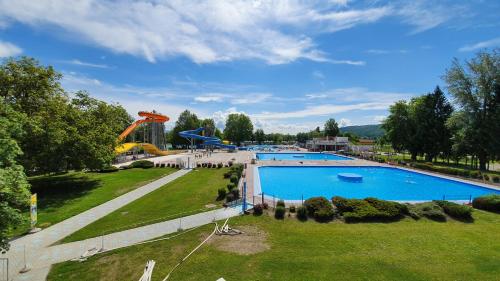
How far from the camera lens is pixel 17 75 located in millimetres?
18844

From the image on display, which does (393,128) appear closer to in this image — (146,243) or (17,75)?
(146,243)

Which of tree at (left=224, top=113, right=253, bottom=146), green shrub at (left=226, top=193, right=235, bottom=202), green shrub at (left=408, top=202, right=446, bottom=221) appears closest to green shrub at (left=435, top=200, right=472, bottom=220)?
green shrub at (left=408, top=202, right=446, bottom=221)

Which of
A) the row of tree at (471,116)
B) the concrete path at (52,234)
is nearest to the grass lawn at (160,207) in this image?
the concrete path at (52,234)

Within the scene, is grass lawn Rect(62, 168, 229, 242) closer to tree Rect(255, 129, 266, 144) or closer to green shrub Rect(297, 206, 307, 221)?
green shrub Rect(297, 206, 307, 221)

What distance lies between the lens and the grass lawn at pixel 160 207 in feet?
42.7

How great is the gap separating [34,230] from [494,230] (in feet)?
74.9

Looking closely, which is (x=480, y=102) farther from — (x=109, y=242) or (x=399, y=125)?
(x=109, y=242)

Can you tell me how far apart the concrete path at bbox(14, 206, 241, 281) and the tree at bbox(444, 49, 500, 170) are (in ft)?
116

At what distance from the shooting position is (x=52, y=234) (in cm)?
1227

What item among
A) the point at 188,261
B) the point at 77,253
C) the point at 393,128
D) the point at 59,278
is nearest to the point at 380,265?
the point at 188,261

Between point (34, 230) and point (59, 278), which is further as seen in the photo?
point (34, 230)

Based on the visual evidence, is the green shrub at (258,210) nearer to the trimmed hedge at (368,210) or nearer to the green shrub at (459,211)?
the trimmed hedge at (368,210)

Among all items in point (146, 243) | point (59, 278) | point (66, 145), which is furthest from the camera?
point (66, 145)

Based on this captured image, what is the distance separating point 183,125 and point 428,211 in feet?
265
